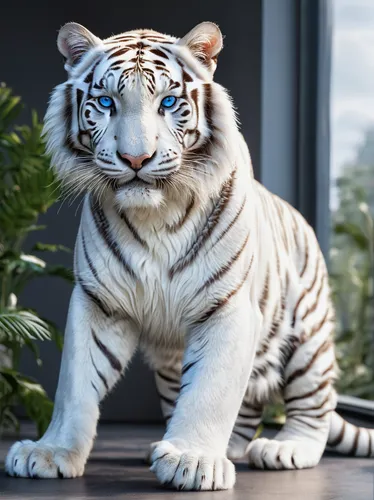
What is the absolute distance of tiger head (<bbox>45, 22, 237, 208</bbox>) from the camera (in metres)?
2.58

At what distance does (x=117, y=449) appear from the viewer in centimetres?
366

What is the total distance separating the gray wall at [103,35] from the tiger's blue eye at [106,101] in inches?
82.0

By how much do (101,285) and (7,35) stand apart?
2576mm

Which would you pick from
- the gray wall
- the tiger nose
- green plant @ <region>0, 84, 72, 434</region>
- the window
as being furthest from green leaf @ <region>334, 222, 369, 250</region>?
the tiger nose

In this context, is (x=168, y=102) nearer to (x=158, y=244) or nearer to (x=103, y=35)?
(x=158, y=244)

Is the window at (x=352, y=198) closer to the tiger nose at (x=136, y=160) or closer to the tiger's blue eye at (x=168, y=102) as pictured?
the tiger's blue eye at (x=168, y=102)

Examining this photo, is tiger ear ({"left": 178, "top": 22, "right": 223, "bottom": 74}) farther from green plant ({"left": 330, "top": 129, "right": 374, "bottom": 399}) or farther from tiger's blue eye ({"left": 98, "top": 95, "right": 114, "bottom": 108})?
green plant ({"left": 330, "top": 129, "right": 374, "bottom": 399})

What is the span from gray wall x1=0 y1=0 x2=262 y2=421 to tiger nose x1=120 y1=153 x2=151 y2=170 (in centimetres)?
216

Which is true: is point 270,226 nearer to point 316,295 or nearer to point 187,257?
point 316,295

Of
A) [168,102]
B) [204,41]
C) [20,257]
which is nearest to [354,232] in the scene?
[20,257]

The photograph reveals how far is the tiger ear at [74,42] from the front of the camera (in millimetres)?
2754

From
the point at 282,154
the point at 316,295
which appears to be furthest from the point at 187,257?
the point at 282,154

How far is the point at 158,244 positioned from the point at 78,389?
433 millimetres

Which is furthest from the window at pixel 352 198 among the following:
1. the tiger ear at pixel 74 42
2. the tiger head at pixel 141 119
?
the tiger ear at pixel 74 42
